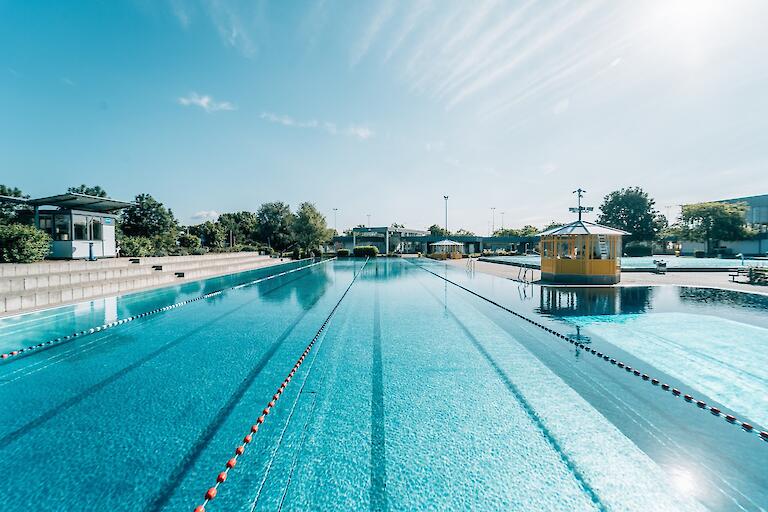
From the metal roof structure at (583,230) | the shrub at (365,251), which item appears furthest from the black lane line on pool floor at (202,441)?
the shrub at (365,251)

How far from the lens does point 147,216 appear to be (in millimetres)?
36469

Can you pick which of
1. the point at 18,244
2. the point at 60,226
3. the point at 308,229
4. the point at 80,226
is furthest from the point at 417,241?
the point at 18,244

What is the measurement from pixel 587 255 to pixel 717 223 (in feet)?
115

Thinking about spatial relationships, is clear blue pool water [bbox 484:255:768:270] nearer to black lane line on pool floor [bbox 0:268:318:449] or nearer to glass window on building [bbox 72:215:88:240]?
black lane line on pool floor [bbox 0:268:318:449]

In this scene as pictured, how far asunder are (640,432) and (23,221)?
2644cm

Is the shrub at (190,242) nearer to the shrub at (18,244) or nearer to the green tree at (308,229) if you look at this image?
the green tree at (308,229)

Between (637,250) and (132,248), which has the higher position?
(132,248)

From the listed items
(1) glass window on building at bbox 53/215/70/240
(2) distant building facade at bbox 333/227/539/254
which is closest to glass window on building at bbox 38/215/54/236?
(1) glass window on building at bbox 53/215/70/240

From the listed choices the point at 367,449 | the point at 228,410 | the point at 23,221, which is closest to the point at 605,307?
the point at 367,449

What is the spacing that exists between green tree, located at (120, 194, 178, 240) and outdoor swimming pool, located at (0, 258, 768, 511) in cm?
3166

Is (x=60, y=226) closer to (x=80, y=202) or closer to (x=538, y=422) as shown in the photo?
(x=80, y=202)

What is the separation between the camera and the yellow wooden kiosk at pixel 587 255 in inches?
620

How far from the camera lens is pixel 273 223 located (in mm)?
53875

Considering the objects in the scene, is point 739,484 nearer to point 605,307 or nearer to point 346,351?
point 346,351
